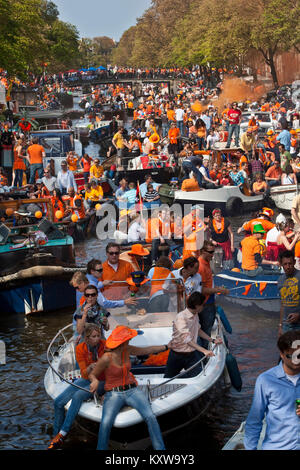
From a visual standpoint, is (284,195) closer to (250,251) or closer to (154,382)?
(250,251)

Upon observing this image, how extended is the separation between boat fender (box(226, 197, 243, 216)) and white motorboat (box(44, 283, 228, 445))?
12214 millimetres

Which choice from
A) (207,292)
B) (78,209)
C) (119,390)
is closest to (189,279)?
(207,292)

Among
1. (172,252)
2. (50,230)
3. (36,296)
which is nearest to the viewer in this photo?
(36,296)

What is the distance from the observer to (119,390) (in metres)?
7.17

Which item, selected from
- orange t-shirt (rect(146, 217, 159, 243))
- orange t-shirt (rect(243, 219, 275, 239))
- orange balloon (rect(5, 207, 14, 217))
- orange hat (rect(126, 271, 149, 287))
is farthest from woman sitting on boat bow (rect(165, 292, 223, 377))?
orange balloon (rect(5, 207, 14, 217))

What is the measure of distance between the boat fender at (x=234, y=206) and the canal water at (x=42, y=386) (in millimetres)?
9019

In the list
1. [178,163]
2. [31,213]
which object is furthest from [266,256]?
[178,163]

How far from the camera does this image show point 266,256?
1349cm

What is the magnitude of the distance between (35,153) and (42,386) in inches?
476

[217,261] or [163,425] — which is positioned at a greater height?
[217,261]

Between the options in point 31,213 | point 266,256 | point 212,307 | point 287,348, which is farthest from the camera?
point 31,213

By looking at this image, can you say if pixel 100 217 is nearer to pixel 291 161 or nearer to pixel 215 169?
pixel 215 169

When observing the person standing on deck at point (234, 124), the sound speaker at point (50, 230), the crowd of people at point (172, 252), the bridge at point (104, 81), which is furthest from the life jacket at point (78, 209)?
the bridge at point (104, 81)

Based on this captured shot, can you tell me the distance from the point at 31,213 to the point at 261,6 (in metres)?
45.3
